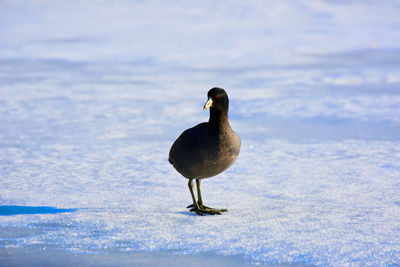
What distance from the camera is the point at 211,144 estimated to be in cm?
516

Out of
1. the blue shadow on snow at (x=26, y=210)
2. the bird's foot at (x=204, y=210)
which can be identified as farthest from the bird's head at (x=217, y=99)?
the blue shadow on snow at (x=26, y=210)

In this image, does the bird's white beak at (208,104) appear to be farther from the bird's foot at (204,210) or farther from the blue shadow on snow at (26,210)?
the blue shadow on snow at (26,210)

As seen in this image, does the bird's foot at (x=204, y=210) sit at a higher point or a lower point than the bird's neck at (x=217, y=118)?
lower

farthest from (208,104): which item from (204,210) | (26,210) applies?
(26,210)

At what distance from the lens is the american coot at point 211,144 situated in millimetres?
5176

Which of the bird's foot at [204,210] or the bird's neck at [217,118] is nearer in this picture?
the bird's neck at [217,118]

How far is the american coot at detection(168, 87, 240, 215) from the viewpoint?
17.0 ft

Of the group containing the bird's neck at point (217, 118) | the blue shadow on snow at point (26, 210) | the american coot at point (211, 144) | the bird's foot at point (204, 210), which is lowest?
the bird's foot at point (204, 210)

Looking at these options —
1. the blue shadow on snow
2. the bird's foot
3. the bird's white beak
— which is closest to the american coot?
the bird's white beak

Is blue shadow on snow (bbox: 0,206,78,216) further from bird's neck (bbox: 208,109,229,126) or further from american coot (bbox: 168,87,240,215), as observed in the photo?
bird's neck (bbox: 208,109,229,126)

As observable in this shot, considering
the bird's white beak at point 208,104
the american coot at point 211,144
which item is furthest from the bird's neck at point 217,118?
the bird's white beak at point 208,104

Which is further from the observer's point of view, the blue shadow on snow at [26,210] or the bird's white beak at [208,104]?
the blue shadow on snow at [26,210]

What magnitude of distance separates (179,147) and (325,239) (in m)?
1.68

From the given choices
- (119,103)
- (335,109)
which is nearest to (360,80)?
(335,109)
